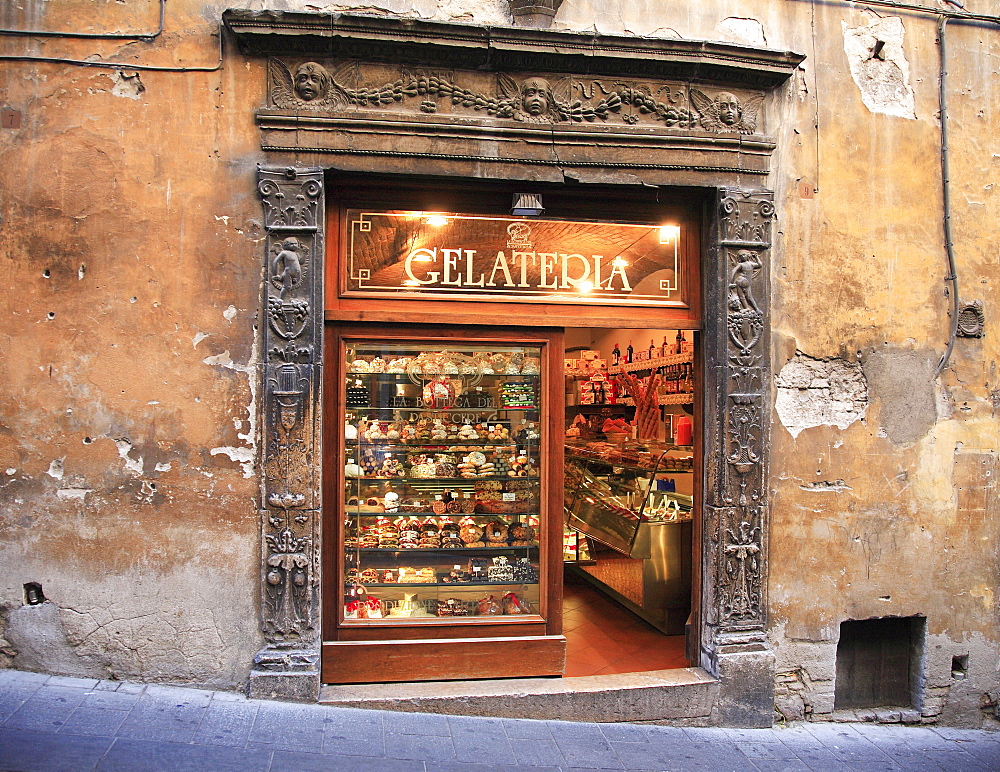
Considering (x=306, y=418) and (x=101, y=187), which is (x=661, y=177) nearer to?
(x=306, y=418)

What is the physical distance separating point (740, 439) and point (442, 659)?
2.55 m

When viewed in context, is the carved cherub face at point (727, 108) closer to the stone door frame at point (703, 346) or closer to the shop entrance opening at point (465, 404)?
the stone door frame at point (703, 346)

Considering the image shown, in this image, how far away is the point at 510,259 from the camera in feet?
15.7

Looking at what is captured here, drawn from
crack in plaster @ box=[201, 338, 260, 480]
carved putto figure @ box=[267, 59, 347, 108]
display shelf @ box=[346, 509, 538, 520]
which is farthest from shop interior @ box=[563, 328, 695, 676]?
carved putto figure @ box=[267, 59, 347, 108]

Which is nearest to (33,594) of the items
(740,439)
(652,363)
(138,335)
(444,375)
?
(138,335)

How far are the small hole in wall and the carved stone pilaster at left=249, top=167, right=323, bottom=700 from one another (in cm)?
135

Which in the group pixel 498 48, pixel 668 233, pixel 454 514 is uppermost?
pixel 498 48

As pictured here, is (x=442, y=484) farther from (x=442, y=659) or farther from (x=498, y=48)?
(x=498, y=48)

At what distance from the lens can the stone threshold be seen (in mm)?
4336

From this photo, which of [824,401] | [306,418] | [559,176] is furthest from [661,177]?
[306,418]

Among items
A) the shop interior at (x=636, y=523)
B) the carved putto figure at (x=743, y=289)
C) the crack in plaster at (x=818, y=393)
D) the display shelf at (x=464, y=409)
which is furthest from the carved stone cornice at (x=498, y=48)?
the display shelf at (x=464, y=409)

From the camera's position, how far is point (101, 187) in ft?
13.8

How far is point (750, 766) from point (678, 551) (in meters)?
2.07

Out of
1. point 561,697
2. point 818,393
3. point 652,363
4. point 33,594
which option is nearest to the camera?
point 33,594
